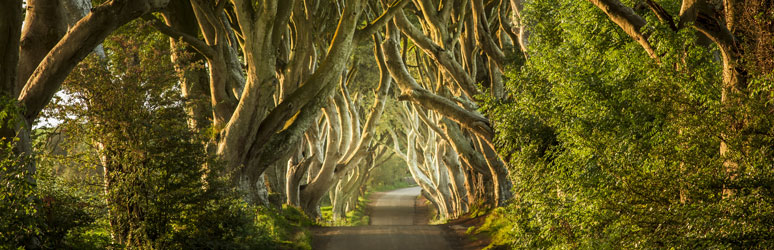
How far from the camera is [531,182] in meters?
10.9

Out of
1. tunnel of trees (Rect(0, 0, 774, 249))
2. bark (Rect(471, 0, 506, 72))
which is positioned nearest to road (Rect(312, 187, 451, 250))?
tunnel of trees (Rect(0, 0, 774, 249))

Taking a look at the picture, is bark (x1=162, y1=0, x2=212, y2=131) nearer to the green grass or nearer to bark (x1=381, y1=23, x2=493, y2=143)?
bark (x1=381, y1=23, x2=493, y2=143)

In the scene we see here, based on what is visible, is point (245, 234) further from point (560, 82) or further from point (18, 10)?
point (560, 82)

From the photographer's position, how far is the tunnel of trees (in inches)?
244

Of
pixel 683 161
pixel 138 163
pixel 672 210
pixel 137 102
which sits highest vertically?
pixel 137 102

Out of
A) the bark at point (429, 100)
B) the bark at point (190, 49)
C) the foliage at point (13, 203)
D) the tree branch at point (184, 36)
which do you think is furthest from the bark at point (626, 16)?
the bark at point (190, 49)

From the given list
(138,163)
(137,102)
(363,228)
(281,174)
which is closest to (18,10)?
(137,102)

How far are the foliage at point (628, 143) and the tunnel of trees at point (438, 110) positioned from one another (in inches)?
1.0

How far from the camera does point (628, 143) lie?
800cm

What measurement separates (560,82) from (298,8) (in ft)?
29.5

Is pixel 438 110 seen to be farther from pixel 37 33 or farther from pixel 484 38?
pixel 37 33

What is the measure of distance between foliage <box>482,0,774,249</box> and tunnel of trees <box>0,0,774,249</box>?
3cm

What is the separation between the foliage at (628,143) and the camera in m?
5.80

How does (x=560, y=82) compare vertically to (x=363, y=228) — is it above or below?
above
